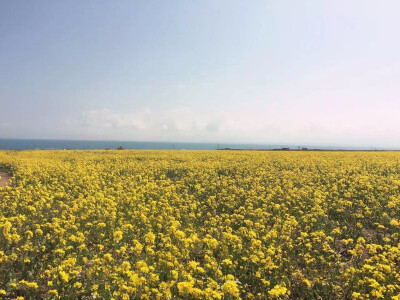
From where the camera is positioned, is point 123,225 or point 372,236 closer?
point 123,225

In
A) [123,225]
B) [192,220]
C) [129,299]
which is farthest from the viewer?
[192,220]

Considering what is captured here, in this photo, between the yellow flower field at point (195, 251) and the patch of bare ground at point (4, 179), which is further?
the patch of bare ground at point (4, 179)

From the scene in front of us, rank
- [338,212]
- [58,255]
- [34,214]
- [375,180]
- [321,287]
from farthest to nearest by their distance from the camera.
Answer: [375,180]
[338,212]
[34,214]
[58,255]
[321,287]

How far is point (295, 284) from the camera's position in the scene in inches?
261

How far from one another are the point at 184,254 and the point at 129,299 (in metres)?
2.06

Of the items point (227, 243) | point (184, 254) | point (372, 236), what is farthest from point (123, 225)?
point (372, 236)

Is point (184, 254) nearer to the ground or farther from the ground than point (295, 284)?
farther from the ground

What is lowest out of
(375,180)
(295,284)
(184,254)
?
(295,284)

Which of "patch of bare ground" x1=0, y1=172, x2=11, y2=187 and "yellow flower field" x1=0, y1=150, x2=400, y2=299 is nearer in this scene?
"yellow flower field" x1=0, y1=150, x2=400, y2=299

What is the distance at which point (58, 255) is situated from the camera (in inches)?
275

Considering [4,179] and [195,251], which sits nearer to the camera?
[195,251]

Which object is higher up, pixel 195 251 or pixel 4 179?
pixel 4 179

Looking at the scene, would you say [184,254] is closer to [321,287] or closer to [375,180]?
[321,287]

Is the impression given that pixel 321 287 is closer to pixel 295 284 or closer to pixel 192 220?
pixel 295 284
